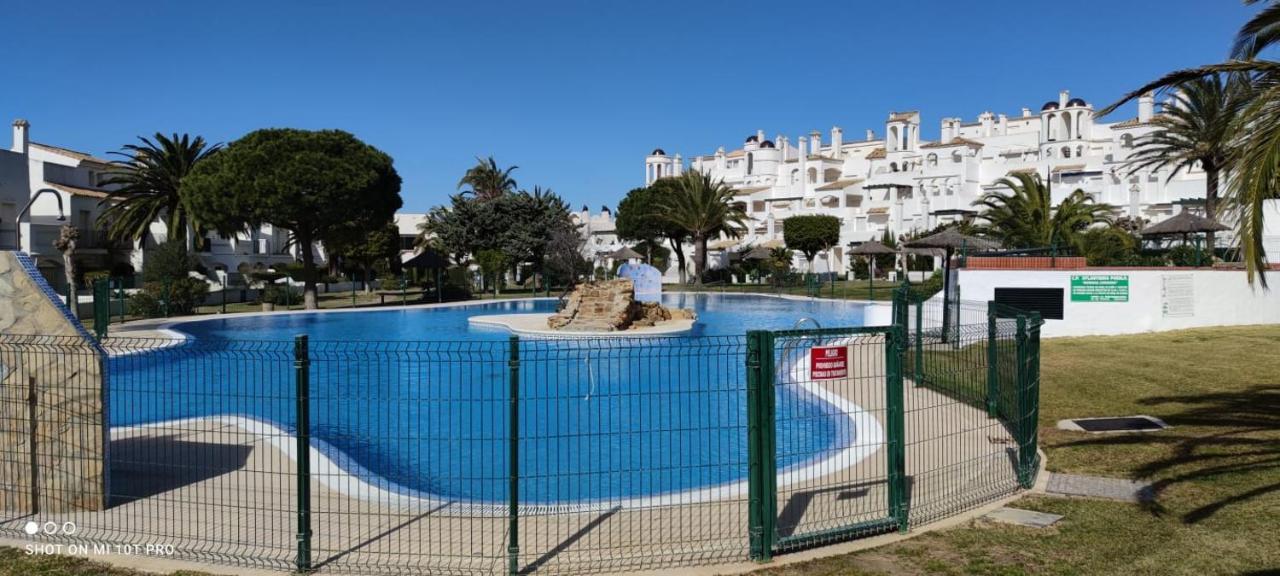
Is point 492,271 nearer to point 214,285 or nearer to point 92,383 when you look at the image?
point 214,285

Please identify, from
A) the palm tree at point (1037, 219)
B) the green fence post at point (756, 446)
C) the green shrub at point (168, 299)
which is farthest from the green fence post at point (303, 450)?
the palm tree at point (1037, 219)

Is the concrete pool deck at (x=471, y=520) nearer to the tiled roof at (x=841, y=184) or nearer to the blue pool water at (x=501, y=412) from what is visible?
the blue pool water at (x=501, y=412)

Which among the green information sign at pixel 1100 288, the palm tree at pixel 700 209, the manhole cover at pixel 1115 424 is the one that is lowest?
the manhole cover at pixel 1115 424

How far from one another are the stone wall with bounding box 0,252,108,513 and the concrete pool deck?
24 centimetres

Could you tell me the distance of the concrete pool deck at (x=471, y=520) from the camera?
629 centimetres

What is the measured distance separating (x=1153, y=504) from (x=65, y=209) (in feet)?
177

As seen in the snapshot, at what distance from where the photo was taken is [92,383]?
748cm

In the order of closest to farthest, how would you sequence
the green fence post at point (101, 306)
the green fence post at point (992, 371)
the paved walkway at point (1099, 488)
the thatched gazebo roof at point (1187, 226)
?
the paved walkway at point (1099, 488), the green fence post at point (992, 371), the green fence post at point (101, 306), the thatched gazebo roof at point (1187, 226)

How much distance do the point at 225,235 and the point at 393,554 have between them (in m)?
37.9

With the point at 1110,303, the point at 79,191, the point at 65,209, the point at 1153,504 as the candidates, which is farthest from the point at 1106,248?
the point at 79,191

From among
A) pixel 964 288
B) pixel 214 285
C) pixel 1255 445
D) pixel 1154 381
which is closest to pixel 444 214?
pixel 214 285

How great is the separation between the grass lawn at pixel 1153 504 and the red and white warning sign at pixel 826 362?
1289 millimetres

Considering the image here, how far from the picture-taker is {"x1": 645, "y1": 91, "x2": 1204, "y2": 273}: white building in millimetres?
68312

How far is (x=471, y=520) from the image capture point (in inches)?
283
